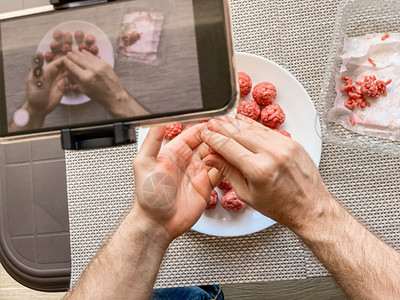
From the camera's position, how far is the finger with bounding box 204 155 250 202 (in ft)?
2.10

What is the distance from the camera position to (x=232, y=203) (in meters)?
0.72

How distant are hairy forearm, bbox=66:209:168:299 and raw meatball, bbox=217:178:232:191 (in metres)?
0.15

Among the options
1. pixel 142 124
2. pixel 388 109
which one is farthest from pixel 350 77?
Answer: pixel 142 124

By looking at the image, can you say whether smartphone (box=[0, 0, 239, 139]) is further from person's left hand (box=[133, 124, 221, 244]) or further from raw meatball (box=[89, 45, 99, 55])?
person's left hand (box=[133, 124, 221, 244])

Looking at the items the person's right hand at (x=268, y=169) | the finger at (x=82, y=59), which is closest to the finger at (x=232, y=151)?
the person's right hand at (x=268, y=169)

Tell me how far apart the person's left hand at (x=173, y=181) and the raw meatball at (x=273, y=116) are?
0.43 feet

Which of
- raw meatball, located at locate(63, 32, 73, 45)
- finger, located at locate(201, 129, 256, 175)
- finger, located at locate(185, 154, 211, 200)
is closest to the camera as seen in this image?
raw meatball, located at locate(63, 32, 73, 45)

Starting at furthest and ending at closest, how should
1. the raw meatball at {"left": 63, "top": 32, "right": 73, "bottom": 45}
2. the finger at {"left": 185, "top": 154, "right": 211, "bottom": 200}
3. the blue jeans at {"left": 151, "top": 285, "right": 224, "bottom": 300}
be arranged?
1. the blue jeans at {"left": 151, "top": 285, "right": 224, "bottom": 300}
2. the finger at {"left": 185, "top": 154, "right": 211, "bottom": 200}
3. the raw meatball at {"left": 63, "top": 32, "right": 73, "bottom": 45}

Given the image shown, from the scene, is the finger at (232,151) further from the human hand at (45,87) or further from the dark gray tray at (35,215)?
the dark gray tray at (35,215)

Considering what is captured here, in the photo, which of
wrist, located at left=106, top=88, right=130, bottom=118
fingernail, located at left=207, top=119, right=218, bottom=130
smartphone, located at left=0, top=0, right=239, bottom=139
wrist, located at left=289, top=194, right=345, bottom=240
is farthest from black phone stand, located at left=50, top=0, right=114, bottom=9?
wrist, located at left=289, top=194, right=345, bottom=240

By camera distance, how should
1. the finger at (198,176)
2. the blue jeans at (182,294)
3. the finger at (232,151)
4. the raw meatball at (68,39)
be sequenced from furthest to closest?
the blue jeans at (182,294) → the finger at (198,176) → the finger at (232,151) → the raw meatball at (68,39)

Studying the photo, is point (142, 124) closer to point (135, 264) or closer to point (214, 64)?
point (214, 64)

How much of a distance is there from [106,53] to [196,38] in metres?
0.11

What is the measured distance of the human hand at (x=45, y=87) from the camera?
1.58 feet
